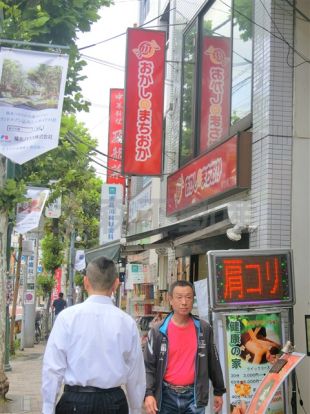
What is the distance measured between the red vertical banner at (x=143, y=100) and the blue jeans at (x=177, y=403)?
6.60 meters

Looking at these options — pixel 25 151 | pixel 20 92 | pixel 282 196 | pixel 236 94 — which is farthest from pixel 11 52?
pixel 282 196

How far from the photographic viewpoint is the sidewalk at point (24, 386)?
9188 mm

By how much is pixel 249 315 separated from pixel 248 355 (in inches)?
14.9

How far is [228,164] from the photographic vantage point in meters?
7.97

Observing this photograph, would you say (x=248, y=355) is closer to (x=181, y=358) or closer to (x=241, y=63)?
(x=181, y=358)

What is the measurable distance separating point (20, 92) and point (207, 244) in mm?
3898

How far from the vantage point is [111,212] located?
20.2 meters

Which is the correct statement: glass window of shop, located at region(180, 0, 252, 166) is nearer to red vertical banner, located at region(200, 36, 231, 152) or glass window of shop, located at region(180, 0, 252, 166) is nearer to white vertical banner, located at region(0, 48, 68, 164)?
red vertical banner, located at region(200, 36, 231, 152)

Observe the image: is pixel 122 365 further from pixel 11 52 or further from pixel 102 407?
pixel 11 52

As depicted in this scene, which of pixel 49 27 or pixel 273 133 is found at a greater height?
pixel 49 27

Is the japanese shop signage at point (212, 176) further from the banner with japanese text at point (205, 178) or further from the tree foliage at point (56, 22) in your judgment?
the tree foliage at point (56, 22)

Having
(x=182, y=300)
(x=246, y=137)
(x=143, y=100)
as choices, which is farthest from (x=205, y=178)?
(x=182, y=300)

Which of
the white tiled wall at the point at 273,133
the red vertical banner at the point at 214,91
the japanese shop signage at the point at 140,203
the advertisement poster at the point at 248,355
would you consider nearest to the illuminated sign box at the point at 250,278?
the advertisement poster at the point at 248,355

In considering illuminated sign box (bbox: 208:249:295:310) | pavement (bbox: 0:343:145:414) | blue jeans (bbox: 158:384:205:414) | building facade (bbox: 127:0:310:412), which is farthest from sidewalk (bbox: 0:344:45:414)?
blue jeans (bbox: 158:384:205:414)
